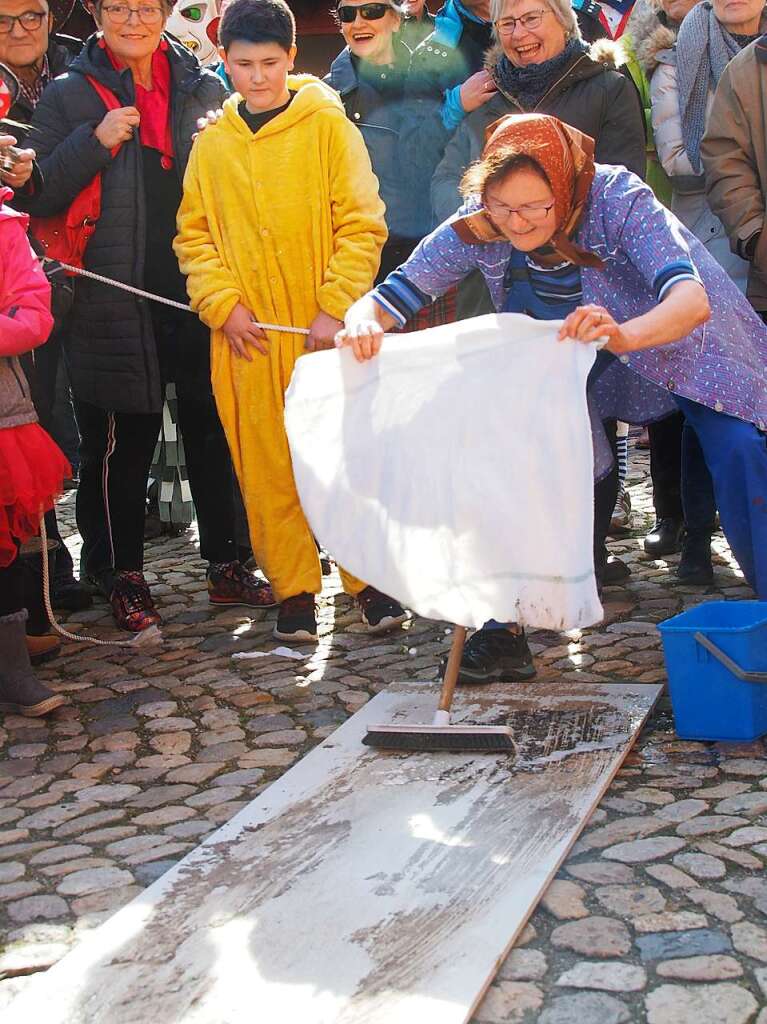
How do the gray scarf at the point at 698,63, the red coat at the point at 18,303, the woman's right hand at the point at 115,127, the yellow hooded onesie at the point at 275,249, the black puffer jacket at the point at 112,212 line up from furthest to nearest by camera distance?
the gray scarf at the point at 698,63, the black puffer jacket at the point at 112,212, the woman's right hand at the point at 115,127, the yellow hooded onesie at the point at 275,249, the red coat at the point at 18,303

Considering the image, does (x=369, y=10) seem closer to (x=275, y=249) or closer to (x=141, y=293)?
(x=275, y=249)

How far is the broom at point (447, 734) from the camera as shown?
12.8 feet

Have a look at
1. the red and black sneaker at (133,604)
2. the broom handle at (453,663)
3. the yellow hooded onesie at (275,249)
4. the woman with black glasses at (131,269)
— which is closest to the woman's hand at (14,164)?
the woman with black glasses at (131,269)

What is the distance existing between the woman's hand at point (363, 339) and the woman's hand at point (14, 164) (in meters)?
1.31

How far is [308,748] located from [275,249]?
182 centimetres

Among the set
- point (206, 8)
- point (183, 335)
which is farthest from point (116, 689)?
point (206, 8)

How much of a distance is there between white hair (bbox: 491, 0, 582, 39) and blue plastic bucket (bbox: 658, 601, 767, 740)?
2.23 meters

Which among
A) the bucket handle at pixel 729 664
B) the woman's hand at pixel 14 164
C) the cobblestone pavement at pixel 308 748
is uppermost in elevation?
the woman's hand at pixel 14 164

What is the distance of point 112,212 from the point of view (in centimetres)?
527

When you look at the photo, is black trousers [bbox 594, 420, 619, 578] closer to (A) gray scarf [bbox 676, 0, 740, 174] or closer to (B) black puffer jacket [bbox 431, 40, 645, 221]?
(B) black puffer jacket [bbox 431, 40, 645, 221]

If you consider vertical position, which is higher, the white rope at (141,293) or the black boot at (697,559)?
the white rope at (141,293)

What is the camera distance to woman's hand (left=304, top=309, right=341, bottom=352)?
197 inches

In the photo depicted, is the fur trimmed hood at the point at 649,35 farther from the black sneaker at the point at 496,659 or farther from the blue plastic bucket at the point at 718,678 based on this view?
the blue plastic bucket at the point at 718,678

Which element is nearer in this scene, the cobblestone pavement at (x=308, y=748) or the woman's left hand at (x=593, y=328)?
the cobblestone pavement at (x=308, y=748)
